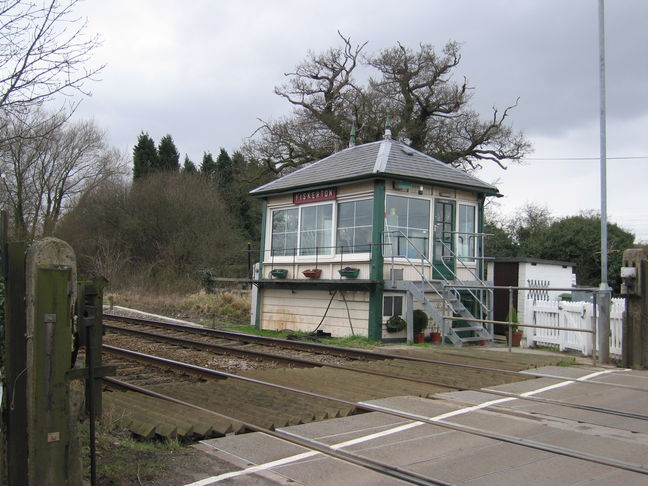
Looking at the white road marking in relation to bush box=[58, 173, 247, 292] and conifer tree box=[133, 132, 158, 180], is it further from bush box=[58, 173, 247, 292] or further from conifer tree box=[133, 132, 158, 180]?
conifer tree box=[133, 132, 158, 180]

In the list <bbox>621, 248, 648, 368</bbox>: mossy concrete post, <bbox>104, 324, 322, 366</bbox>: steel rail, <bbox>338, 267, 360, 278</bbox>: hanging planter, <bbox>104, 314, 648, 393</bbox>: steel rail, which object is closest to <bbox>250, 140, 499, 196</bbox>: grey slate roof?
<bbox>338, 267, 360, 278</bbox>: hanging planter

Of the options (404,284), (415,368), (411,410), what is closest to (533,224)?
(404,284)

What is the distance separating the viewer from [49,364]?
3975 millimetres


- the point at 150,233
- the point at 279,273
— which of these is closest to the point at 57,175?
the point at 150,233

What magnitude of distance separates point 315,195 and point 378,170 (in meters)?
2.86

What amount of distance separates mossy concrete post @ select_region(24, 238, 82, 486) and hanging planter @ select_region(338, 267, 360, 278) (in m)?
12.9

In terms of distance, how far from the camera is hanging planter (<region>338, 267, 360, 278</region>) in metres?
16.8

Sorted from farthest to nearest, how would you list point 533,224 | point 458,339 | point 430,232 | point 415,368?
point 533,224 → point 430,232 → point 458,339 → point 415,368

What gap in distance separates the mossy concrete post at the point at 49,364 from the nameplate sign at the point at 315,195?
1432 cm

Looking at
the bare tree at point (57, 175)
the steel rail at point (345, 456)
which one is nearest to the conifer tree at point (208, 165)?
the bare tree at point (57, 175)

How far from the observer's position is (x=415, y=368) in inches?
423

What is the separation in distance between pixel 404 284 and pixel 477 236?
12.6 feet

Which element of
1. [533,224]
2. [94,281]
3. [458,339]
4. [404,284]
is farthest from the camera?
[533,224]

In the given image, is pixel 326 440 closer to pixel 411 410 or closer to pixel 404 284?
pixel 411 410
